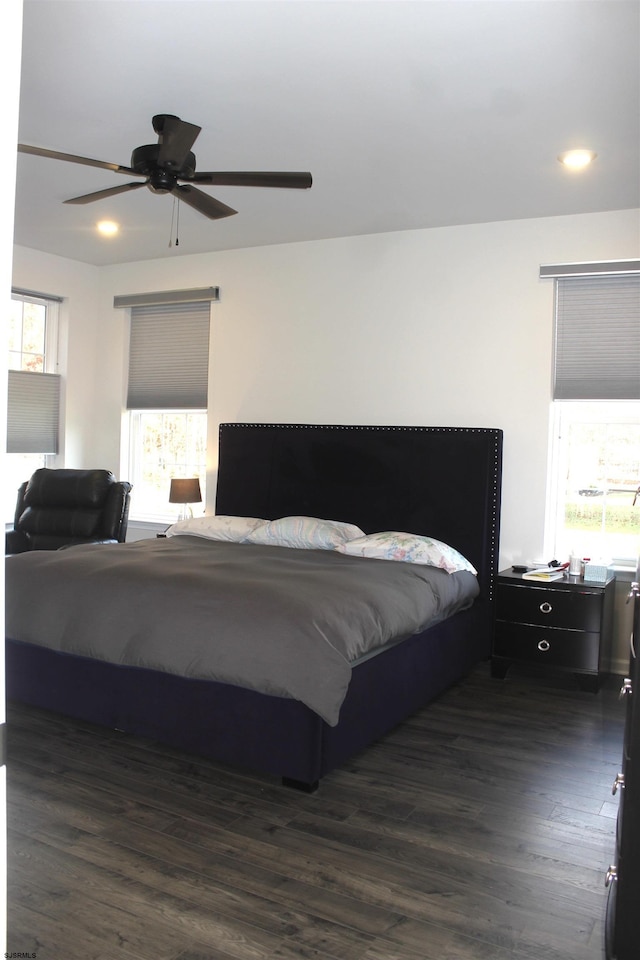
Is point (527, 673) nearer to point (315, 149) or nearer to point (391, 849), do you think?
point (391, 849)

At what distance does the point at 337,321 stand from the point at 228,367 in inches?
37.4

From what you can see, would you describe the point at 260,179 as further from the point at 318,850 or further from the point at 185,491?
the point at 185,491

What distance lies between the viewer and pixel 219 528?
15.8 ft

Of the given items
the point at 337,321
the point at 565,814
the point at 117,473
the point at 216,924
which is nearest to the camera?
the point at 216,924

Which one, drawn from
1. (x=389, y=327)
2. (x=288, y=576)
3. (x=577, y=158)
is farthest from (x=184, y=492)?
(x=577, y=158)

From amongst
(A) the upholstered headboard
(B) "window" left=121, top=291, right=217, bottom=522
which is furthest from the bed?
(B) "window" left=121, top=291, right=217, bottom=522

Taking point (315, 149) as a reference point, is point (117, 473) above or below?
below

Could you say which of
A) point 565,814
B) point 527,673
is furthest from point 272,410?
point 565,814

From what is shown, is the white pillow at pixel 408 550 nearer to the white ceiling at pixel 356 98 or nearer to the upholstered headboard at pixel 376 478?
the upholstered headboard at pixel 376 478

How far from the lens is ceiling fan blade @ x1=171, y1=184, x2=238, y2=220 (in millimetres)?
3260

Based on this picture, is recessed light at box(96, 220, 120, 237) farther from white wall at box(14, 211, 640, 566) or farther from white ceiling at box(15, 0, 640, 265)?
white wall at box(14, 211, 640, 566)

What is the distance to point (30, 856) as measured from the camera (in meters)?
2.34

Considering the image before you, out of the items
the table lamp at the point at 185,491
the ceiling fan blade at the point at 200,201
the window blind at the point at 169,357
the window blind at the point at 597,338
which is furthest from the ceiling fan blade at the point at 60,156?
the window blind at the point at 169,357

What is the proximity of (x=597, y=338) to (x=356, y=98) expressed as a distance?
2100mm
